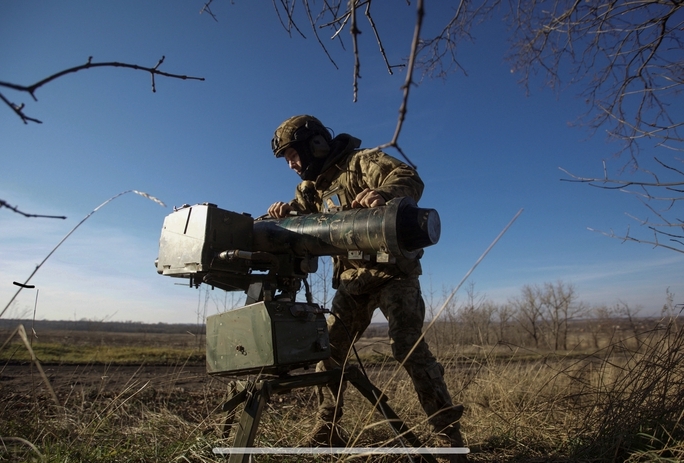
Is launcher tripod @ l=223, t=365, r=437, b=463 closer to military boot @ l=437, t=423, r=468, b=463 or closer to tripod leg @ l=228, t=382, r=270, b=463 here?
tripod leg @ l=228, t=382, r=270, b=463

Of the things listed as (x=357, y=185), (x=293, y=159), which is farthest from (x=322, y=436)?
(x=293, y=159)

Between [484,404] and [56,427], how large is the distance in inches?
131

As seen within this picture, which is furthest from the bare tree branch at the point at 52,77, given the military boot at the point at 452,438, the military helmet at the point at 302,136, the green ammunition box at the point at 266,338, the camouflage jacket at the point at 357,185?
the military boot at the point at 452,438

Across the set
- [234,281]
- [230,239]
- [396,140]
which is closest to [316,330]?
[234,281]

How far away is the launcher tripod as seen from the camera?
66.4 inches

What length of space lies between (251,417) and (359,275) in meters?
1.23

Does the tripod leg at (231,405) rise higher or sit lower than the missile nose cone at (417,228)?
lower

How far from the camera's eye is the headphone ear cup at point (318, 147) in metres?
2.94

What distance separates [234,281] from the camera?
2.18 meters

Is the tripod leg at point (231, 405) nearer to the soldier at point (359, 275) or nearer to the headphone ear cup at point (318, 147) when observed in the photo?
the soldier at point (359, 275)

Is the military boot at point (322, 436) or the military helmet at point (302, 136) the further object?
the military helmet at point (302, 136)

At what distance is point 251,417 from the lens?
5.61 ft

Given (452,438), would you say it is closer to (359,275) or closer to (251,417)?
(359,275)

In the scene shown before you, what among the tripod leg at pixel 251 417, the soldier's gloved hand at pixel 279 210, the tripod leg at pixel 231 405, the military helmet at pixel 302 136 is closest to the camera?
the tripod leg at pixel 251 417
